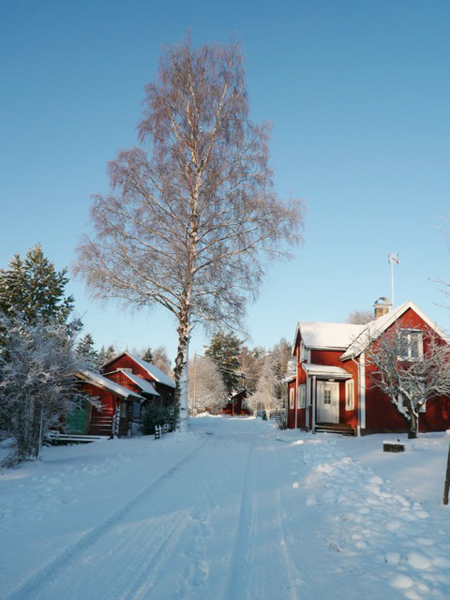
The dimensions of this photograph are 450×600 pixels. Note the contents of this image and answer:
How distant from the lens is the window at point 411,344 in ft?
64.8

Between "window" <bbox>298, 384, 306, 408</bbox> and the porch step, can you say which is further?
"window" <bbox>298, 384, 306, 408</bbox>

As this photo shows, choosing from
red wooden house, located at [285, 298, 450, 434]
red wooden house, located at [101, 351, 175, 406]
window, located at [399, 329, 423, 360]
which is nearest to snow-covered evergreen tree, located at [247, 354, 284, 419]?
red wooden house, located at [101, 351, 175, 406]

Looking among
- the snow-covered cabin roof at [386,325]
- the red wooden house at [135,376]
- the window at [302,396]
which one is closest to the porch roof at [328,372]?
the snow-covered cabin roof at [386,325]

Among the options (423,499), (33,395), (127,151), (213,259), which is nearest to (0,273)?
(127,151)

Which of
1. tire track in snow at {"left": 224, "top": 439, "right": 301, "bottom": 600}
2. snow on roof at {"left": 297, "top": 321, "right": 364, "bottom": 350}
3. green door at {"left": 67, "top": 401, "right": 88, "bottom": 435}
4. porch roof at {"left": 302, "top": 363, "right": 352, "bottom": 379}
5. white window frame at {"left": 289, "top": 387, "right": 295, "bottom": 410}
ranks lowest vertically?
green door at {"left": 67, "top": 401, "right": 88, "bottom": 435}

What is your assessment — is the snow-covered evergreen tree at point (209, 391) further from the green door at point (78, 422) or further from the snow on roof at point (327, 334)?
the green door at point (78, 422)

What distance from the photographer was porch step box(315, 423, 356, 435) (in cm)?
2240

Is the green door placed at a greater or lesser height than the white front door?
lesser

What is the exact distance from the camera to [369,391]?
2162 centimetres

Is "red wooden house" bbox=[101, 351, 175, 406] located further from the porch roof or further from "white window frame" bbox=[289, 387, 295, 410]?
the porch roof

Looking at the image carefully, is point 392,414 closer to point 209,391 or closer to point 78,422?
point 78,422

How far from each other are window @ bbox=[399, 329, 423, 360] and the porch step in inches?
184

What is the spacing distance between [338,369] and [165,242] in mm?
11962

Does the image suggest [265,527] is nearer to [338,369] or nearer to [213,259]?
[213,259]
